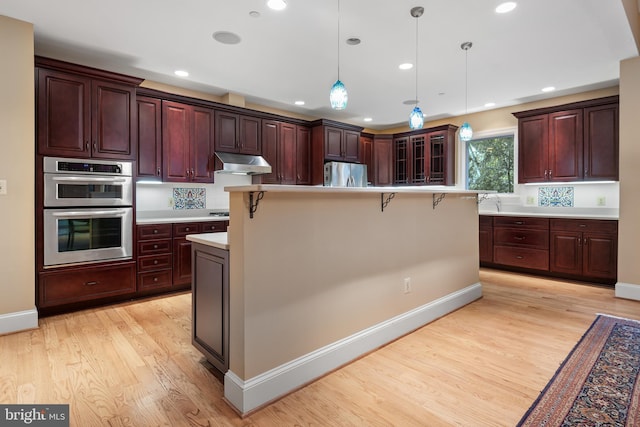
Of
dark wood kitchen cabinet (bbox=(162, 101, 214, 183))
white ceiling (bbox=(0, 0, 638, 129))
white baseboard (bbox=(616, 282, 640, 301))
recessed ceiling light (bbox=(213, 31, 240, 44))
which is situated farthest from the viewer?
dark wood kitchen cabinet (bbox=(162, 101, 214, 183))

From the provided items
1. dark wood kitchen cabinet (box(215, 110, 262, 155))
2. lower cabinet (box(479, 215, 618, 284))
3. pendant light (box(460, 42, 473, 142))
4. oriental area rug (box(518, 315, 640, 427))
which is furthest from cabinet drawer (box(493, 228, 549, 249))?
dark wood kitchen cabinet (box(215, 110, 262, 155))

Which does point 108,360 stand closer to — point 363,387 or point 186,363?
point 186,363

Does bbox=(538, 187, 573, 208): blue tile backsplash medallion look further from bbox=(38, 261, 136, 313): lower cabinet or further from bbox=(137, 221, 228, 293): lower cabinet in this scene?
bbox=(38, 261, 136, 313): lower cabinet

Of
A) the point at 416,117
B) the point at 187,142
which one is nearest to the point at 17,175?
the point at 187,142

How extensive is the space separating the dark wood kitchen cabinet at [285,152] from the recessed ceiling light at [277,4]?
2652mm

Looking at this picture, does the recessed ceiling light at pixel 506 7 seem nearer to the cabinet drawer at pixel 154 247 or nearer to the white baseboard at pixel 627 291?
the white baseboard at pixel 627 291

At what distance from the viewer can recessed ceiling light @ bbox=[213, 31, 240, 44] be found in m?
3.09

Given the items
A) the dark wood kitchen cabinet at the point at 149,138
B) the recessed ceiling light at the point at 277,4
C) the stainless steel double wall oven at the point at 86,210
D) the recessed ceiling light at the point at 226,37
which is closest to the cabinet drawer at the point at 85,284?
Answer: the stainless steel double wall oven at the point at 86,210

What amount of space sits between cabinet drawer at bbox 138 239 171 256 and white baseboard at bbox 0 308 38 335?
41.7 inches

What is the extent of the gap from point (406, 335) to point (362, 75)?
3059mm

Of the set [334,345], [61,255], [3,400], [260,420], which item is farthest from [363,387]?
[61,255]

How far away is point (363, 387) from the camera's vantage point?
78.0 inches

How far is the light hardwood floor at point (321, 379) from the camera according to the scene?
68.2 inches

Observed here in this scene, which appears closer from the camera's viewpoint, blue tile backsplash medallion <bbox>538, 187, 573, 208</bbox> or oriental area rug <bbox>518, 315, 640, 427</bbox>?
oriental area rug <bbox>518, 315, 640, 427</bbox>
